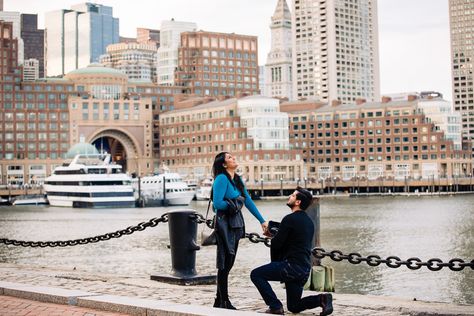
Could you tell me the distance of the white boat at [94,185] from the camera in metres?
113

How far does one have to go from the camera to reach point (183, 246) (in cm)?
1756

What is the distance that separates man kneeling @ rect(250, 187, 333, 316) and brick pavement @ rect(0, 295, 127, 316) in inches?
99.3

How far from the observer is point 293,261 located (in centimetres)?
1361

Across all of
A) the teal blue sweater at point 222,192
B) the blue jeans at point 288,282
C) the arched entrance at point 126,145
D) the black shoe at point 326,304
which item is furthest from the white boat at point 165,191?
the black shoe at point 326,304

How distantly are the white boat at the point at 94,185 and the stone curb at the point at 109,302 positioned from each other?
319 ft

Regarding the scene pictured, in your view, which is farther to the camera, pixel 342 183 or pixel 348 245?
pixel 342 183

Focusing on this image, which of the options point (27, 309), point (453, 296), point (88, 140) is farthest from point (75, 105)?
point (27, 309)

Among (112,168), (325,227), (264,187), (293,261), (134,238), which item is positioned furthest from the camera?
(264,187)

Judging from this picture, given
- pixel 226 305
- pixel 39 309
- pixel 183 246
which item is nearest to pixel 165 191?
pixel 183 246

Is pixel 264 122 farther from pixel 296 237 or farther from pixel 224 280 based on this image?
pixel 296 237

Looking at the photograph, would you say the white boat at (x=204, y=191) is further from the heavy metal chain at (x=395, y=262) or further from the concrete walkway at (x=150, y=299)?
the heavy metal chain at (x=395, y=262)

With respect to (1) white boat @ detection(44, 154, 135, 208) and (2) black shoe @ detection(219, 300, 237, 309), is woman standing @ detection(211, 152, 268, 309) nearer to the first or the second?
(2) black shoe @ detection(219, 300, 237, 309)

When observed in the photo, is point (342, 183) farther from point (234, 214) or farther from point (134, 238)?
point (234, 214)

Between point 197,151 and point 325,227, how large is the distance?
366 ft
